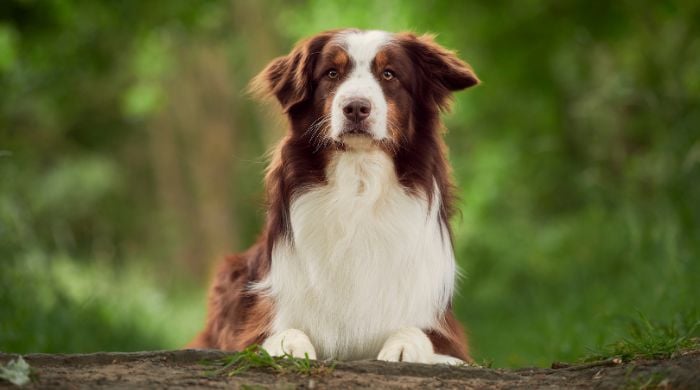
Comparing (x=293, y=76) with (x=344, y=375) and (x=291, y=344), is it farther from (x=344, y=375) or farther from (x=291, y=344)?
(x=344, y=375)

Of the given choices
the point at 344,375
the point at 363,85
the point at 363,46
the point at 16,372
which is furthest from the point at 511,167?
the point at 16,372

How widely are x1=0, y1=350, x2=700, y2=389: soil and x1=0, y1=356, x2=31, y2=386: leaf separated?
0.03 metres

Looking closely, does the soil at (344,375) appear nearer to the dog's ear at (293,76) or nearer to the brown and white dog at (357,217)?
the brown and white dog at (357,217)

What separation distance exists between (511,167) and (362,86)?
8669 mm

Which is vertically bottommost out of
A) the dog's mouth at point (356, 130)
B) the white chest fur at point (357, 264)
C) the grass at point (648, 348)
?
the grass at point (648, 348)

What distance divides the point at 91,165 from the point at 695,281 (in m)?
17.8

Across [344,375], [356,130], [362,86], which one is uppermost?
[362,86]

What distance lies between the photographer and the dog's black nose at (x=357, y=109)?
4.82 metres

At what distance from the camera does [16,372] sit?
137 inches

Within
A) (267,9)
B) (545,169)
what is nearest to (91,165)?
(267,9)

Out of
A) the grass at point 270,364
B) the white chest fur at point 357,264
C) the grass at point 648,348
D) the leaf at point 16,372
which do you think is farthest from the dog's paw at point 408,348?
the leaf at point 16,372

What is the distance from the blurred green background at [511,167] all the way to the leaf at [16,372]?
7.62ft

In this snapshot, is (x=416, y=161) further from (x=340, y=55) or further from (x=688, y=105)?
(x=688, y=105)

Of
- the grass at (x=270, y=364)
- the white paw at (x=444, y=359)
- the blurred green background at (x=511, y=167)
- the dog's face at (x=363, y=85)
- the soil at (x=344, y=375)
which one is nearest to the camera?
the soil at (x=344, y=375)
